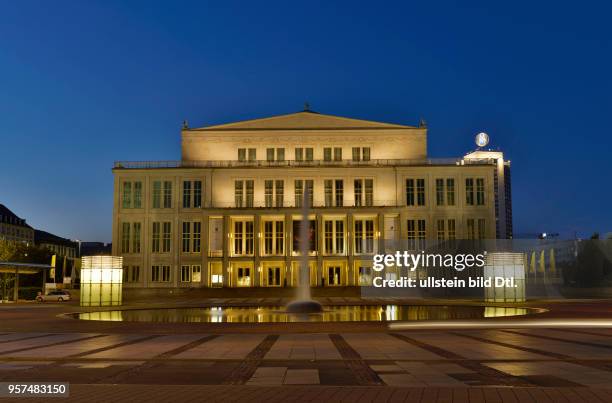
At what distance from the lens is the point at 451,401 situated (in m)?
9.41

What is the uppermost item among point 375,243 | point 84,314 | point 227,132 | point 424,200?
point 227,132

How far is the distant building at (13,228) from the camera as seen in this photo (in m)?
134

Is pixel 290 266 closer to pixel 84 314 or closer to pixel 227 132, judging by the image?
pixel 227 132

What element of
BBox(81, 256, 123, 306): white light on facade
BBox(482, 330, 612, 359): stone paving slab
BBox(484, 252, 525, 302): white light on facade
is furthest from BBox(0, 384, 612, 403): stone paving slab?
BBox(484, 252, 525, 302): white light on facade

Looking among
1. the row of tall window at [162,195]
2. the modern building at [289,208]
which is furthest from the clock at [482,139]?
the row of tall window at [162,195]

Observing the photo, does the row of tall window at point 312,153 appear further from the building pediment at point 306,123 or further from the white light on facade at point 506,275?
the white light on facade at point 506,275

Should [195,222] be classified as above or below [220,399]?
above

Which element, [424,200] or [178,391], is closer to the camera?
[178,391]

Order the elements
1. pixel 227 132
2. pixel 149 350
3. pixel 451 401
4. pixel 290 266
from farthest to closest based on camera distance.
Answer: pixel 227 132, pixel 290 266, pixel 149 350, pixel 451 401

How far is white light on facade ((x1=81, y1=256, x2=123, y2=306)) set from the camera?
38875 mm

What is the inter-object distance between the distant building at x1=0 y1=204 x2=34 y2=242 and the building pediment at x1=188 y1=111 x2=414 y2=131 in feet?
252

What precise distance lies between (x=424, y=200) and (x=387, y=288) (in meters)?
15.1

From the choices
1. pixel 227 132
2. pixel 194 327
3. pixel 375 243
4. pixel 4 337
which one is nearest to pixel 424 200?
pixel 375 243

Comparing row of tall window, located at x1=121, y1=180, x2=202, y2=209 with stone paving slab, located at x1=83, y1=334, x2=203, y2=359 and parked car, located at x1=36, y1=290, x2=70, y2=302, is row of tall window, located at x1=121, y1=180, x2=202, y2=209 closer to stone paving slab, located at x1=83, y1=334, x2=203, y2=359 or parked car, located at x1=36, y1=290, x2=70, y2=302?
parked car, located at x1=36, y1=290, x2=70, y2=302
